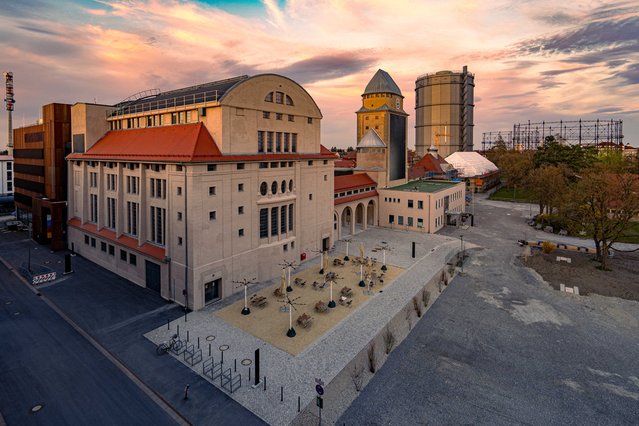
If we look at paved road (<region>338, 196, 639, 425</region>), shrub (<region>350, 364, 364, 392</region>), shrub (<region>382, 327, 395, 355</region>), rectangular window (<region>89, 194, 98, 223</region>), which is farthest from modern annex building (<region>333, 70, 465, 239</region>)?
shrub (<region>350, 364, 364, 392</region>)

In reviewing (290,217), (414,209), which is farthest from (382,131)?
(290,217)

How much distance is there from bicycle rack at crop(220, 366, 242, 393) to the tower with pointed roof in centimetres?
5316

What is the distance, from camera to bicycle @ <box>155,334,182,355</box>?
26141 millimetres

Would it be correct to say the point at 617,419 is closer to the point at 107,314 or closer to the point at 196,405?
the point at 196,405

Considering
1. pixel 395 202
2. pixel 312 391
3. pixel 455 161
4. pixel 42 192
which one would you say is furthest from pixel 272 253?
pixel 455 161

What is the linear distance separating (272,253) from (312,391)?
67.7 feet

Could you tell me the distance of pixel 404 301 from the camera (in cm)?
3575

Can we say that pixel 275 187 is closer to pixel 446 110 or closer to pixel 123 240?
pixel 123 240

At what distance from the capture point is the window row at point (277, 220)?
133 feet

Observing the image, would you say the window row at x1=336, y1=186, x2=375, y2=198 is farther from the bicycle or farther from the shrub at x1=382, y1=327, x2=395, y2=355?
the bicycle

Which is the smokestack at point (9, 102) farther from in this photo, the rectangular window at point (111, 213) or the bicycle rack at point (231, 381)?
the bicycle rack at point (231, 381)

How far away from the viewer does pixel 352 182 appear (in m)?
65.2

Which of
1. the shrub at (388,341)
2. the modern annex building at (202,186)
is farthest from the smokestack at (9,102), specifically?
the shrub at (388,341)

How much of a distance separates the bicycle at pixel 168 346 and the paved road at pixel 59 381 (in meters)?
2.89
